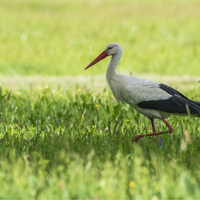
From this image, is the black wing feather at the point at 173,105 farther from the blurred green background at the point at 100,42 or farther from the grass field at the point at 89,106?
the blurred green background at the point at 100,42

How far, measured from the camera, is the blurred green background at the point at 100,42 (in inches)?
467

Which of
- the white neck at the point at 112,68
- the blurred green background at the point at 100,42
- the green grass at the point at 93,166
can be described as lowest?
the green grass at the point at 93,166

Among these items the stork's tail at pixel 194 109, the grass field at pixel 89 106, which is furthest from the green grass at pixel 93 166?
the stork's tail at pixel 194 109

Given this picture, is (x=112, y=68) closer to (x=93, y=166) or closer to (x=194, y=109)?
(x=194, y=109)

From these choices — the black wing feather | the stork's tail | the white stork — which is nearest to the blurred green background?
the white stork

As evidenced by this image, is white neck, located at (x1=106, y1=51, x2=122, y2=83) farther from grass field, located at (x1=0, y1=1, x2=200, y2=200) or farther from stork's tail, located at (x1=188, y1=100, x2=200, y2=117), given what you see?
stork's tail, located at (x1=188, y1=100, x2=200, y2=117)

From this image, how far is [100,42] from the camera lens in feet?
47.4

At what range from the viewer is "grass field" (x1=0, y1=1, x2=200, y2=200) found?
238 cm

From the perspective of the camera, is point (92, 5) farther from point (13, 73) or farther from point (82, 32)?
point (13, 73)

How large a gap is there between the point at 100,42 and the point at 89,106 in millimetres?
9409

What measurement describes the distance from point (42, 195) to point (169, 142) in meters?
1.86

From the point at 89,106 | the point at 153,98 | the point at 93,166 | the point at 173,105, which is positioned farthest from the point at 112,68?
the point at 93,166

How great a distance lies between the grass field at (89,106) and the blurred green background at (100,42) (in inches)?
1.6

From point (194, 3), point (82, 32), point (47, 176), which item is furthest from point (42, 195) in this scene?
point (194, 3)
